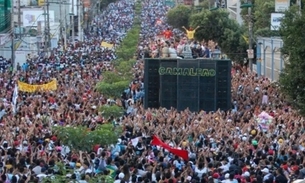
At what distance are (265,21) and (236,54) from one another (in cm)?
710

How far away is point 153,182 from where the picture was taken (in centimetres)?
1450

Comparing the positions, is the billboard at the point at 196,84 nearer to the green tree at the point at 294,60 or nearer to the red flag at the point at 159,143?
the green tree at the point at 294,60

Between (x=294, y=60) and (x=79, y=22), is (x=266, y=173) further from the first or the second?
(x=79, y=22)

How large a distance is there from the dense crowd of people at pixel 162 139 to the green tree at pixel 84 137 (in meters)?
0.18

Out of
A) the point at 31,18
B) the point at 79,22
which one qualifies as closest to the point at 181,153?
the point at 31,18

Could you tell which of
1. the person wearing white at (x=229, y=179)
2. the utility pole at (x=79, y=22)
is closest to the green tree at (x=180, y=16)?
the utility pole at (x=79, y=22)

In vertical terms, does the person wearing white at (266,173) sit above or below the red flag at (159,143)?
below

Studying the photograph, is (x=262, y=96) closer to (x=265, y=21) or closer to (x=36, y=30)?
(x=265, y=21)

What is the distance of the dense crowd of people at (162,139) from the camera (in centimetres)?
1491

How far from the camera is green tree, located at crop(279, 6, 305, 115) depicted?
68.8 feet

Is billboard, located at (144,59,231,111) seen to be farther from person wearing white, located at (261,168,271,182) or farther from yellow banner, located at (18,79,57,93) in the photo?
person wearing white, located at (261,168,271,182)

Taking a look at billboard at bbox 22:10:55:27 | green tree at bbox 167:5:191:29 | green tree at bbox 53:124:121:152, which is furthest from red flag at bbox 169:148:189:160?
green tree at bbox 167:5:191:29

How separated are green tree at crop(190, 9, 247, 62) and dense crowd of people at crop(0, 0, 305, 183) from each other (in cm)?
1926

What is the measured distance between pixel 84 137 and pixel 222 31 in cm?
3702
